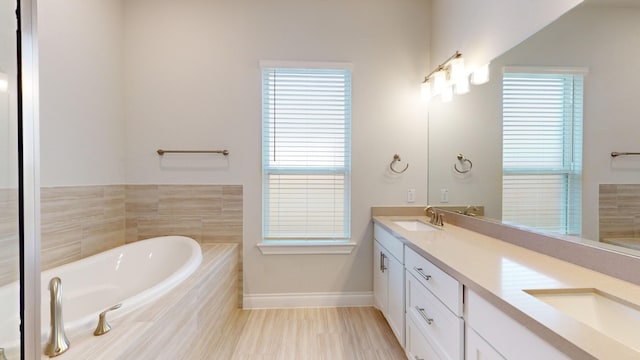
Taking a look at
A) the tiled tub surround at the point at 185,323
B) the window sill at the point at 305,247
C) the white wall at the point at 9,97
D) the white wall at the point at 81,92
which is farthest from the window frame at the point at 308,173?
the white wall at the point at 9,97

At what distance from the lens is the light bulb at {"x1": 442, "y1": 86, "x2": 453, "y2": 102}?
2.39 m

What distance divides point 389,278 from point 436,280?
2.72 ft

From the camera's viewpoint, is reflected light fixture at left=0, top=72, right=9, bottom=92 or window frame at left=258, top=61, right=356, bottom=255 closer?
reflected light fixture at left=0, top=72, right=9, bottom=92

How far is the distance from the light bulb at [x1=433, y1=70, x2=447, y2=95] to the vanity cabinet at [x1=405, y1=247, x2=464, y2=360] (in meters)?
1.46

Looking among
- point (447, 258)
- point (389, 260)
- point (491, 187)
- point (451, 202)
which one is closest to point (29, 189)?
point (447, 258)

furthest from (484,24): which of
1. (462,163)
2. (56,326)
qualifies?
(56,326)

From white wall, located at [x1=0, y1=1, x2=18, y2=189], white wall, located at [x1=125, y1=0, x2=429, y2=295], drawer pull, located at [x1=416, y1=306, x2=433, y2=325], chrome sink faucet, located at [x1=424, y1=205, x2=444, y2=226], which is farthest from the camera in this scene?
white wall, located at [x1=125, y1=0, x2=429, y2=295]

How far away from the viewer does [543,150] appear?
1.53 meters

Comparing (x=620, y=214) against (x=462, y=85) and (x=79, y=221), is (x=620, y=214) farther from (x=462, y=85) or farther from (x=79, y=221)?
(x=79, y=221)

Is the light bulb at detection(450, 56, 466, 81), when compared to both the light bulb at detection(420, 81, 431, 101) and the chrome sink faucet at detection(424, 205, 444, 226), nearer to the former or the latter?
the light bulb at detection(420, 81, 431, 101)

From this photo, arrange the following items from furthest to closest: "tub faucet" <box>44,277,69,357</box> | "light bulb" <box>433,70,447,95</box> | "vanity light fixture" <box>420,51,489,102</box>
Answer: "light bulb" <box>433,70,447,95</box> < "vanity light fixture" <box>420,51,489,102</box> < "tub faucet" <box>44,277,69,357</box>

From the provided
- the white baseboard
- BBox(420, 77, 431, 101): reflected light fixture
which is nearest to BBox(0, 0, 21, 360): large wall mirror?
the white baseboard

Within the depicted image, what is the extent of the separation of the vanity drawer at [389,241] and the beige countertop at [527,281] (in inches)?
5.6

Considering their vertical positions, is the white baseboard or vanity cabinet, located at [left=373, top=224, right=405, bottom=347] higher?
vanity cabinet, located at [left=373, top=224, right=405, bottom=347]
